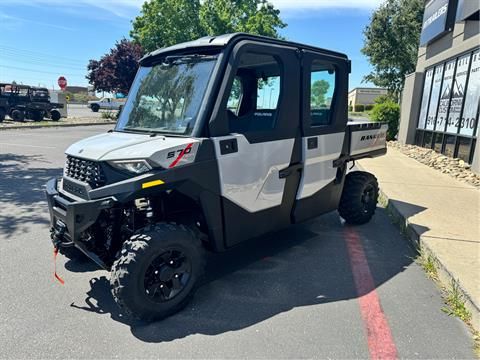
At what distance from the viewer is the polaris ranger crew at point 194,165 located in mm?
2932

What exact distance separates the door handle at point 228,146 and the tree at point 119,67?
32.0 metres

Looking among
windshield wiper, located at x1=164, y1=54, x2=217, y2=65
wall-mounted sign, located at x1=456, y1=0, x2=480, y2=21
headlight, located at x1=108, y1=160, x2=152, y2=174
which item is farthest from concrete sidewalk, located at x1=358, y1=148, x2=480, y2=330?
wall-mounted sign, located at x1=456, y1=0, x2=480, y2=21

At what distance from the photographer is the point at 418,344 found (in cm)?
276

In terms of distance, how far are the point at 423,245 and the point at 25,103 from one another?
1022 inches

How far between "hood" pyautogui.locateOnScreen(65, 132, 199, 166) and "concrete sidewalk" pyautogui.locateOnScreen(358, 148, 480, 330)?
2789mm

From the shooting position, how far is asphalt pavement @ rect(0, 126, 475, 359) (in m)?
2.70

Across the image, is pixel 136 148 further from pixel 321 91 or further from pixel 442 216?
pixel 442 216

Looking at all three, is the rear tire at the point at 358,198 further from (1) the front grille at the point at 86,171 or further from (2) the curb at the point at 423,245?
(1) the front grille at the point at 86,171

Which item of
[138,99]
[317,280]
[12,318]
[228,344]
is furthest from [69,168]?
[317,280]

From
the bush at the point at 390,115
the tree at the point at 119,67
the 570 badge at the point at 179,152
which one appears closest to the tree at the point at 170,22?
the tree at the point at 119,67

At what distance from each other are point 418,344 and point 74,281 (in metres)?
3.12

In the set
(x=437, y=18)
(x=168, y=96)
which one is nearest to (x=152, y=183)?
(x=168, y=96)

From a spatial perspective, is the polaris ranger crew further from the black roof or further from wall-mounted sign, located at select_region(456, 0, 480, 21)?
wall-mounted sign, located at select_region(456, 0, 480, 21)

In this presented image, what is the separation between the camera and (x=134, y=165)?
9.62 feet
